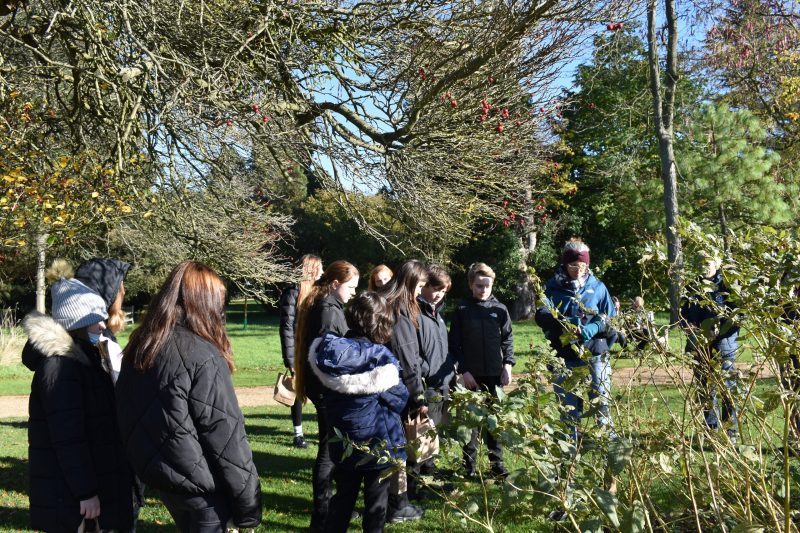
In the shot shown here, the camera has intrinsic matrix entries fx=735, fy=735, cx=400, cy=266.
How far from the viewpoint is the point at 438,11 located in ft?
19.7

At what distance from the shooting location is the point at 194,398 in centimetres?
288

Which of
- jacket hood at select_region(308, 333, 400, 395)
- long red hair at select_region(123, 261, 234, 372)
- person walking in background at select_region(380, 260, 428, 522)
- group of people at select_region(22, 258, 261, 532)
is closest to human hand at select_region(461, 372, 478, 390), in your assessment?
person walking in background at select_region(380, 260, 428, 522)

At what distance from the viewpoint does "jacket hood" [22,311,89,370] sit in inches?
130

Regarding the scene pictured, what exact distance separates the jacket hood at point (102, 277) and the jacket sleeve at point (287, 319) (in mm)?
3373

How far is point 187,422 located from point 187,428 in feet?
0.08

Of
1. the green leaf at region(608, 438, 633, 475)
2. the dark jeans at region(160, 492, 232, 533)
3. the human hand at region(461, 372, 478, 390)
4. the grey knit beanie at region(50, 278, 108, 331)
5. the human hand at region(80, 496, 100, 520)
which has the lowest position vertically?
the human hand at region(80, 496, 100, 520)

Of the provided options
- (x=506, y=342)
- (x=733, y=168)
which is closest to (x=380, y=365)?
(x=506, y=342)

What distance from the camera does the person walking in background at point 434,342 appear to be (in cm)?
552

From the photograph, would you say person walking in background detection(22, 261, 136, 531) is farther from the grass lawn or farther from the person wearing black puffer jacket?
the grass lawn

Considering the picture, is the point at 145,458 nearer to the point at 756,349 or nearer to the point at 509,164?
the point at 756,349

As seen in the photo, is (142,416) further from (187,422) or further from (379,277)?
(379,277)

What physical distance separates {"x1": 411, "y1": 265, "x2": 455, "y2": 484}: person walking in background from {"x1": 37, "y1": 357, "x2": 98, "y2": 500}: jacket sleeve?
264 centimetres

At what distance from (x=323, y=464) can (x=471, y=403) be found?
2620 mm

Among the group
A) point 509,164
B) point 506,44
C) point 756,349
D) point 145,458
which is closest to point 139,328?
point 145,458
